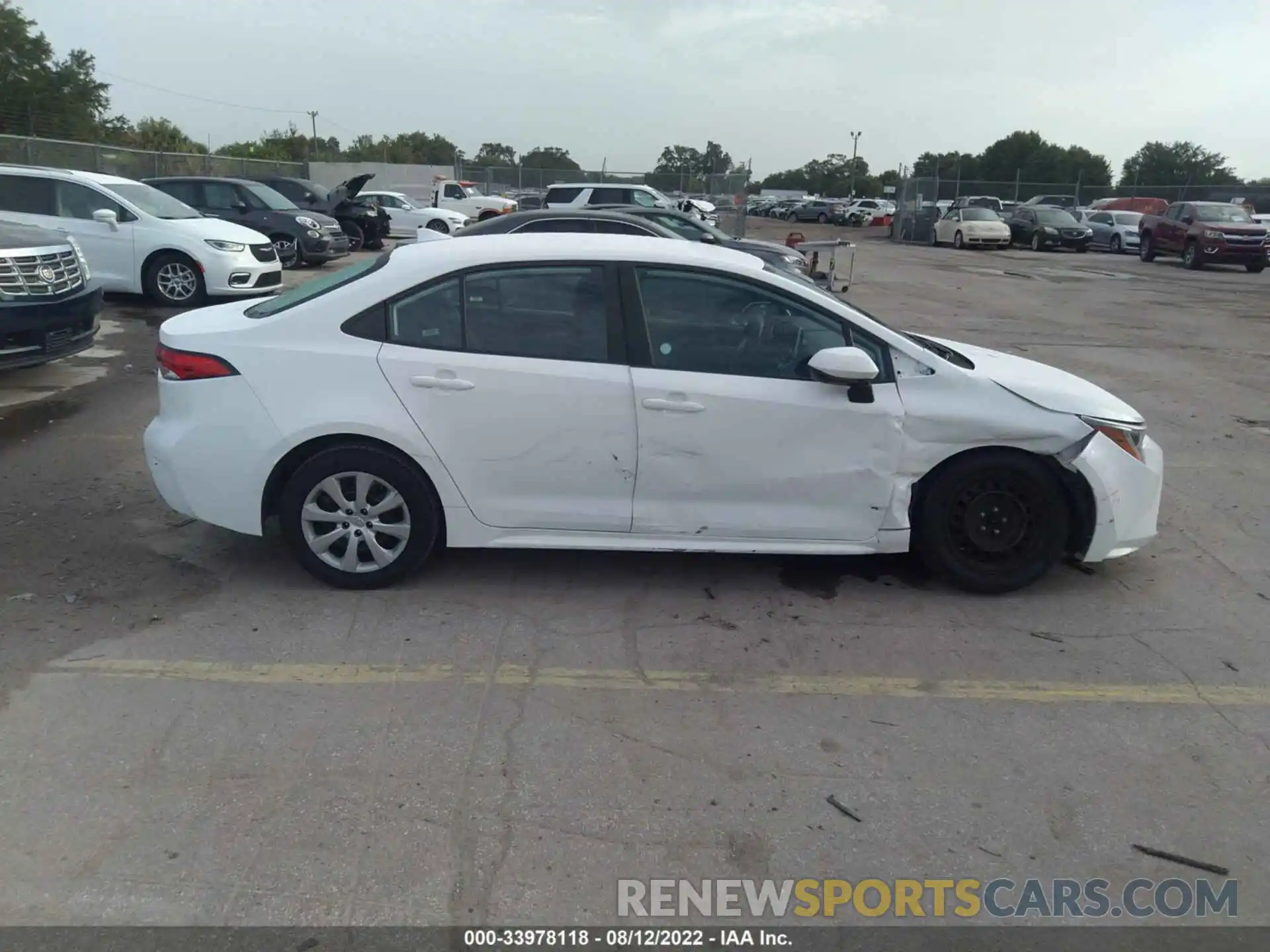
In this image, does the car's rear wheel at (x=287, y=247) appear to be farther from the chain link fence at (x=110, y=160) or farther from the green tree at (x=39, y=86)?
the green tree at (x=39, y=86)

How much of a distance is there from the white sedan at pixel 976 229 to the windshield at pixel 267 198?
23948 mm

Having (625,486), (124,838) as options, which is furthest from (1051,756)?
(124,838)

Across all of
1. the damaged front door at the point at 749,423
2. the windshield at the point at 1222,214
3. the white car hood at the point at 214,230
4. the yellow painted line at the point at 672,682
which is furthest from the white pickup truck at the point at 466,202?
the yellow painted line at the point at 672,682

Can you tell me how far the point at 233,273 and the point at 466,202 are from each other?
18242 millimetres

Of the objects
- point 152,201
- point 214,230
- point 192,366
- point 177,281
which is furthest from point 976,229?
point 192,366

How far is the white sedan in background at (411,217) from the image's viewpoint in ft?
88.0

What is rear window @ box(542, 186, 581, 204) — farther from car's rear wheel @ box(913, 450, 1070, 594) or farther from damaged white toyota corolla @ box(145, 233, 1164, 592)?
car's rear wheel @ box(913, 450, 1070, 594)

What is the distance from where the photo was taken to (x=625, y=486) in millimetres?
4602

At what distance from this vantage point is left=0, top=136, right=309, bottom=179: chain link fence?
21.6 m

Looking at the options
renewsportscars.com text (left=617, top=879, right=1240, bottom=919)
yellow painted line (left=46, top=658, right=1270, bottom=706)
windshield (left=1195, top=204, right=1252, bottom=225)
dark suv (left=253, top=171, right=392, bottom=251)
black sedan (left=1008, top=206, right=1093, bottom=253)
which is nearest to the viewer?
renewsportscars.com text (left=617, top=879, right=1240, bottom=919)

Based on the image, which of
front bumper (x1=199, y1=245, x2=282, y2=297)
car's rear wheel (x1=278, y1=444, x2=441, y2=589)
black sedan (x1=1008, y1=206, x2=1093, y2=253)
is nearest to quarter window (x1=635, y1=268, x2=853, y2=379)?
car's rear wheel (x1=278, y1=444, x2=441, y2=589)

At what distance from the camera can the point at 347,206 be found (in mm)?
22516

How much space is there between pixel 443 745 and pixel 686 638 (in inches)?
49.3

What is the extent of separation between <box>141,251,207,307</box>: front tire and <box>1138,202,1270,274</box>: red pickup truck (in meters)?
25.0
